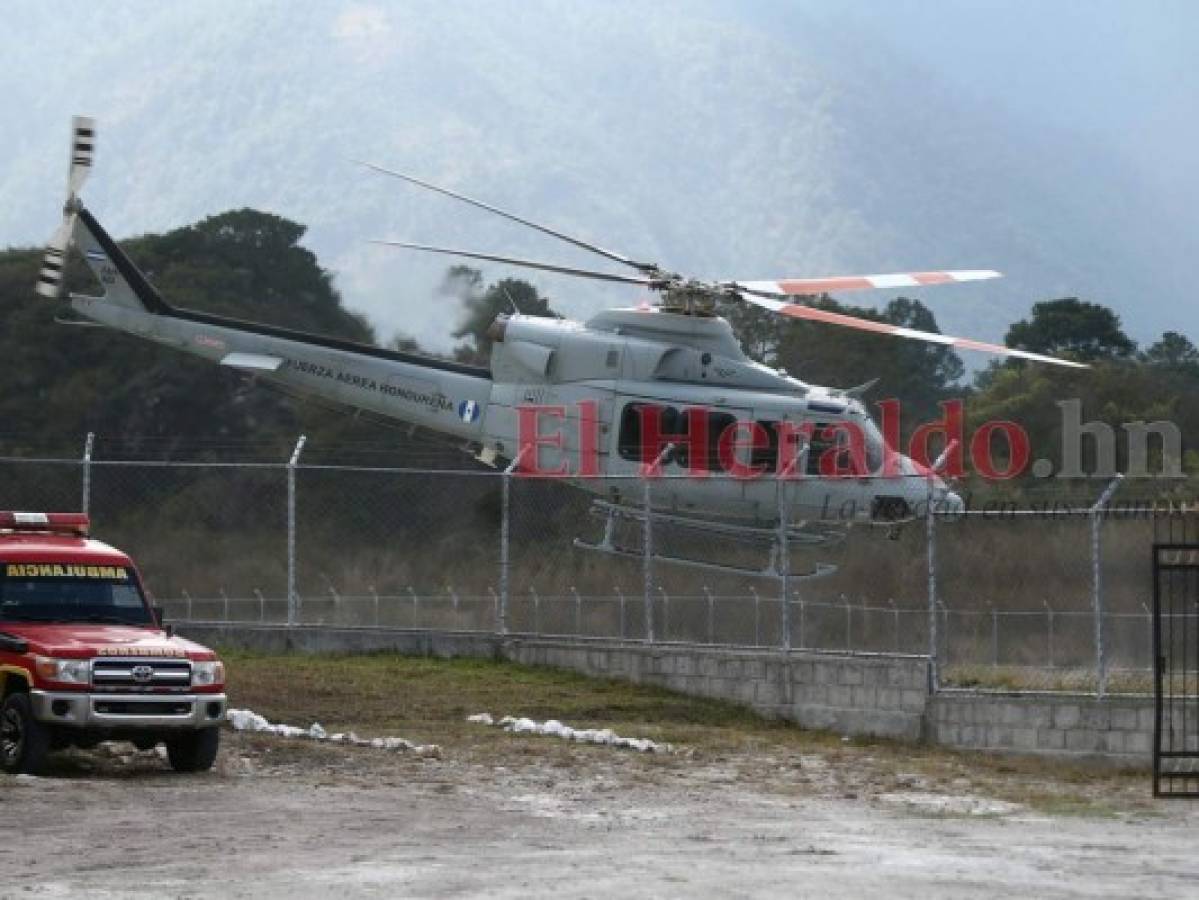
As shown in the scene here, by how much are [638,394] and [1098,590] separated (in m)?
11.1

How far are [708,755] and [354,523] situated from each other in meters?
9.09

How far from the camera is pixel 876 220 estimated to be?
154000 mm

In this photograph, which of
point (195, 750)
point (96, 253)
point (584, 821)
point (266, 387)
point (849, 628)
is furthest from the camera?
point (266, 387)

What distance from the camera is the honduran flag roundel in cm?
3166

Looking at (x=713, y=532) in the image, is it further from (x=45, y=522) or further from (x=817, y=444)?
(x=45, y=522)

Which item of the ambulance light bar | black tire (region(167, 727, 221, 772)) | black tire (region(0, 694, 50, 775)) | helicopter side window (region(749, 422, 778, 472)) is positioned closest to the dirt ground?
black tire (region(167, 727, 221, 772))

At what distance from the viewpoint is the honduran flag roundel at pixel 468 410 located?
104 ft

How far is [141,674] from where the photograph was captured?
57.7 ft

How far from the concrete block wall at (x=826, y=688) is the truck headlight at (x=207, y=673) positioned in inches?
253

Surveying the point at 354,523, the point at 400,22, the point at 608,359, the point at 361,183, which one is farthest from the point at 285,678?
the point at 400,22

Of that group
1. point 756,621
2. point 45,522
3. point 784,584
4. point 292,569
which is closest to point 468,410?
point 292,569

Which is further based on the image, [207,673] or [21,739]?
[207,673]

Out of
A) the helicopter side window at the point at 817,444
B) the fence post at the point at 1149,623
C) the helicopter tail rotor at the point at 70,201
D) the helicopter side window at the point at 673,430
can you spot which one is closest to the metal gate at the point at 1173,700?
the fence post at the point at 1149,623

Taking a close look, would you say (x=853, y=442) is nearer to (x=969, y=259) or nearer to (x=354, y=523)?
(x=354, y=523)
